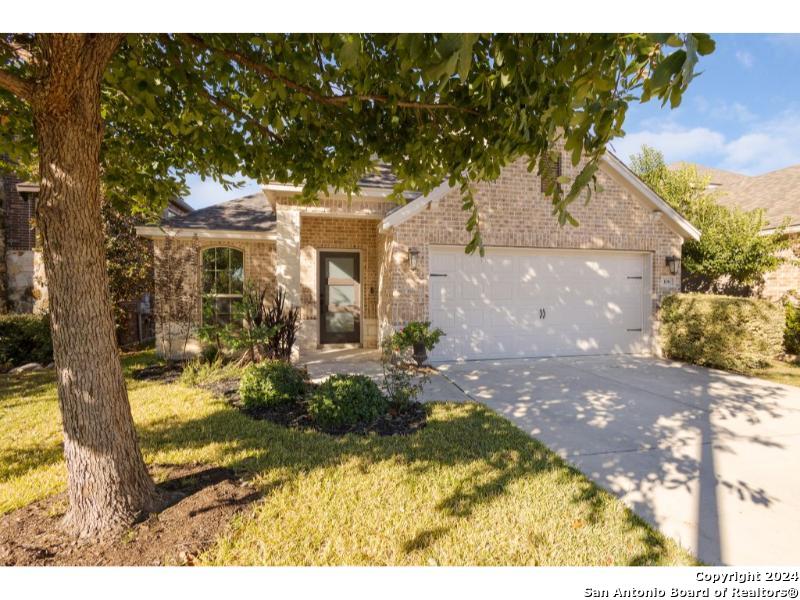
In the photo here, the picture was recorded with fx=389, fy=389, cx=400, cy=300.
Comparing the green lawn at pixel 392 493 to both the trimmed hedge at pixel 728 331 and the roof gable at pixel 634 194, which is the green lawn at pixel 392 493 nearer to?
the roof gable at pixel 634 194

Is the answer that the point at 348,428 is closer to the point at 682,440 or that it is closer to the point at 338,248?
the point at 682,440

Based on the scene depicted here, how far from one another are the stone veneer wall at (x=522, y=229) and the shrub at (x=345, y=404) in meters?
3.49

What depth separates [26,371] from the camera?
8.26m

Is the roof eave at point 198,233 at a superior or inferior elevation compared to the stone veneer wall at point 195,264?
superior

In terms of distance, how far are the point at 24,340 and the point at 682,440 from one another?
12524 mm

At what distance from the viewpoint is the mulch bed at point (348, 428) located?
464cm

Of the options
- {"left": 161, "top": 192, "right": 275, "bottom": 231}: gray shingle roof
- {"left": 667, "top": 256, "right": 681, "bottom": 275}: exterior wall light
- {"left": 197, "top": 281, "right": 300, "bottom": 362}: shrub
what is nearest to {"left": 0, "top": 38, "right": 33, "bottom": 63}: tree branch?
{"left": 197, "top": 281, "right": 300, "bottom": 362}: shrub

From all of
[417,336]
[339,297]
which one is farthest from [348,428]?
[339,297]

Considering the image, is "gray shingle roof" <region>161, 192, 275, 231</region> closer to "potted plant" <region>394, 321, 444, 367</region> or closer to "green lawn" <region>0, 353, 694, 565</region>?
"potted plant" <region>394, 321, 444, 367</region>

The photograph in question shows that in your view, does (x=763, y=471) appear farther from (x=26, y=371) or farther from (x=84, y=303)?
(x=26, y=371)

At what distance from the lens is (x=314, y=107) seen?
3.91 meters

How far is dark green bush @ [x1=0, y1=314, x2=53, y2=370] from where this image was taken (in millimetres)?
8656

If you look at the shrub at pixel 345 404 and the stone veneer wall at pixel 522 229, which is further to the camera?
the stone veneer wall at pixel 522 229

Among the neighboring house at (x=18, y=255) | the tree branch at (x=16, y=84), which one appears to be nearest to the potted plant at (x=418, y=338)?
the tree branch at (x=16, y=84)
